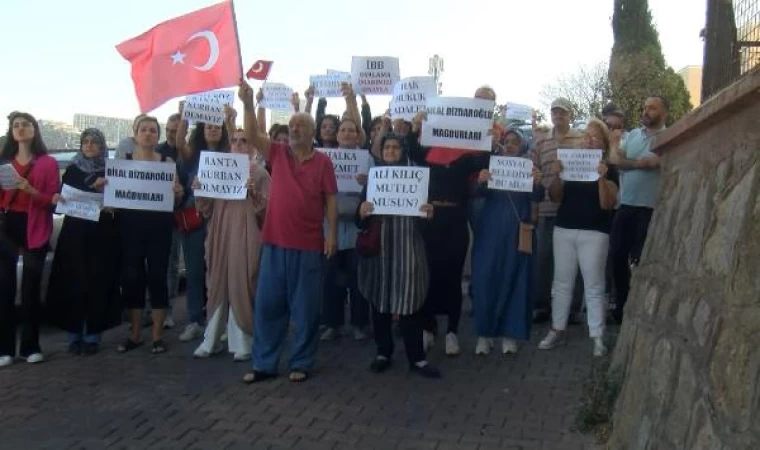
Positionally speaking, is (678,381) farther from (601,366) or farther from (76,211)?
(76,211)

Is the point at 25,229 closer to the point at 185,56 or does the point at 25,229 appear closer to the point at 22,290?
the point at 22,290

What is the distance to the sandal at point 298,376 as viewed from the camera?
6.70 meters

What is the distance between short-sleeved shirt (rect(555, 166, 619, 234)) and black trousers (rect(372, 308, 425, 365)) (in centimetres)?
167

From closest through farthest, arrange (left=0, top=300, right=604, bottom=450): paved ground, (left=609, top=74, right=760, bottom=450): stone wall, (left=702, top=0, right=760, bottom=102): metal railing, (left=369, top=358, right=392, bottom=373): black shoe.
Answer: (left=609, top=74, right=760, bottom=450): stone wall → (left=702, top=0, right=760, bottom=102): metal railing → (left=0, top=300, right=604, bottom=450): paved ground → (left=369, top=358, right=392, bottom=373): black shoe

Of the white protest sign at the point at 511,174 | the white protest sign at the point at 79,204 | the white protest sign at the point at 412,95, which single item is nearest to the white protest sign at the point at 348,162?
the white protest sign at the point at 412,95

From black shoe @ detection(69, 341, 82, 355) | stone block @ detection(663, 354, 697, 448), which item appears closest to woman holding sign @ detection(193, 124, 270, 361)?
black shoe @ detection(69, 341, 82, 355)

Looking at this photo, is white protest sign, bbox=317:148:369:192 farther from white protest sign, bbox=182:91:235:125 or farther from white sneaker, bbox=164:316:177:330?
white sneaker, bbox=164:316:177:330

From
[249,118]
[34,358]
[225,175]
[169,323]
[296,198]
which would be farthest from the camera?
[169,323]

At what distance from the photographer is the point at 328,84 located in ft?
31.2

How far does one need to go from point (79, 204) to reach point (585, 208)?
4395 millimetres

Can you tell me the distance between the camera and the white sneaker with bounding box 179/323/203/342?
8352 mm

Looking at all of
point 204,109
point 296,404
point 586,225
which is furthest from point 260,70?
point 296,404

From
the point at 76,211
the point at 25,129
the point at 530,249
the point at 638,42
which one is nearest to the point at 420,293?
the point at 530,249

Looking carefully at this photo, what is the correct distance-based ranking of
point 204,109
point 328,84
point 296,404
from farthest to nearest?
point 328,84 < point 204,109 < point 296,404
